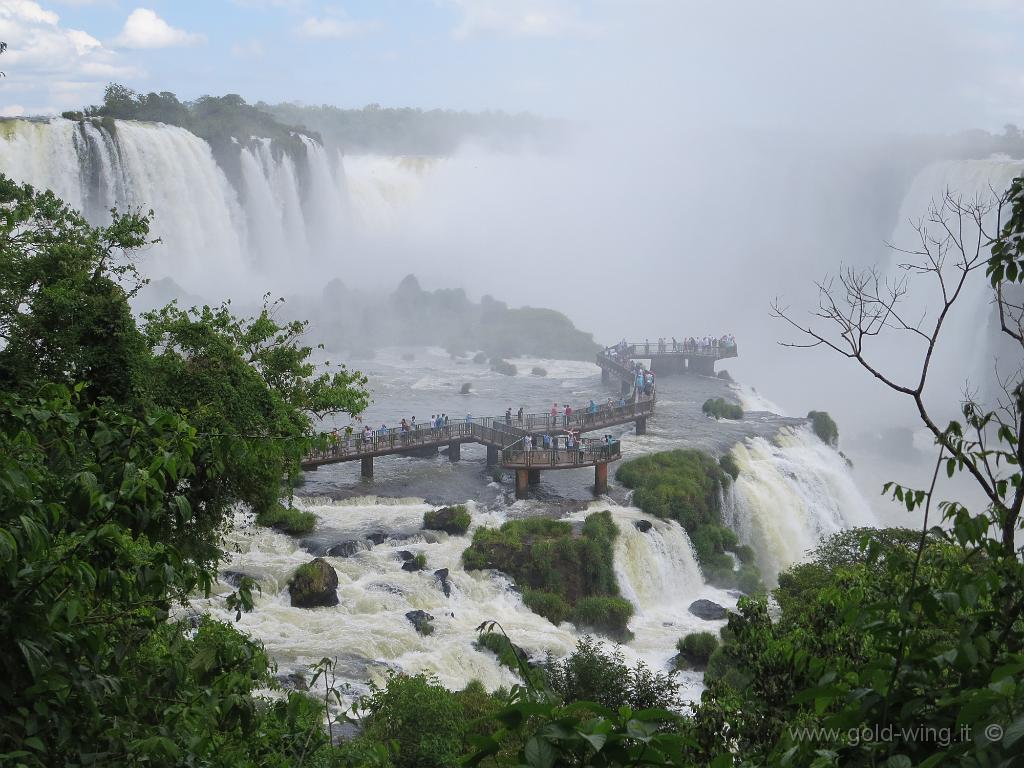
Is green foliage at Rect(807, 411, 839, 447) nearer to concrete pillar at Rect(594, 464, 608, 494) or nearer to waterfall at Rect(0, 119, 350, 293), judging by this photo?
concrete pillar at Rect(594, 464, 608, 494)

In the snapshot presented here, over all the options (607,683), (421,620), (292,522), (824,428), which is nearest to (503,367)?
(824,428)

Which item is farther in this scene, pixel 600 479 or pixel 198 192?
pixel 198 192

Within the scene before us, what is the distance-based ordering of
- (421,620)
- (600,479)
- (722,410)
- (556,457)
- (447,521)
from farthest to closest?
1. (722,410)
2. (600,479)
3. (556,457)
4. (447,521)
5. (421,620)

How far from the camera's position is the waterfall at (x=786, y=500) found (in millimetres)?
24703

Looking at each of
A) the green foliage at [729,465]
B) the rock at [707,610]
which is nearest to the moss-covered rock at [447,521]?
the rock at [707,610]

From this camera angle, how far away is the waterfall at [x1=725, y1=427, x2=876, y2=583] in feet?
81.0

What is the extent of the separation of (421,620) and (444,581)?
1618mm

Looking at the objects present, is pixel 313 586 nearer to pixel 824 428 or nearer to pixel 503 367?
pixel 824 428

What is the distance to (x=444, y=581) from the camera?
18.4m

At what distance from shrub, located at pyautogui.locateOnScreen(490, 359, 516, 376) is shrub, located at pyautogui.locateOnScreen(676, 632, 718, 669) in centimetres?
2572

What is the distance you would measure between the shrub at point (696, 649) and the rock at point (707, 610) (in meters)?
1.98

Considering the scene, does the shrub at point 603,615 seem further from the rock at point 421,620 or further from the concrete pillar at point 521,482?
the concrete pillar at point 521,482

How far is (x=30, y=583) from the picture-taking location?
3521mm

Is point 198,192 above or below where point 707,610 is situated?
above
